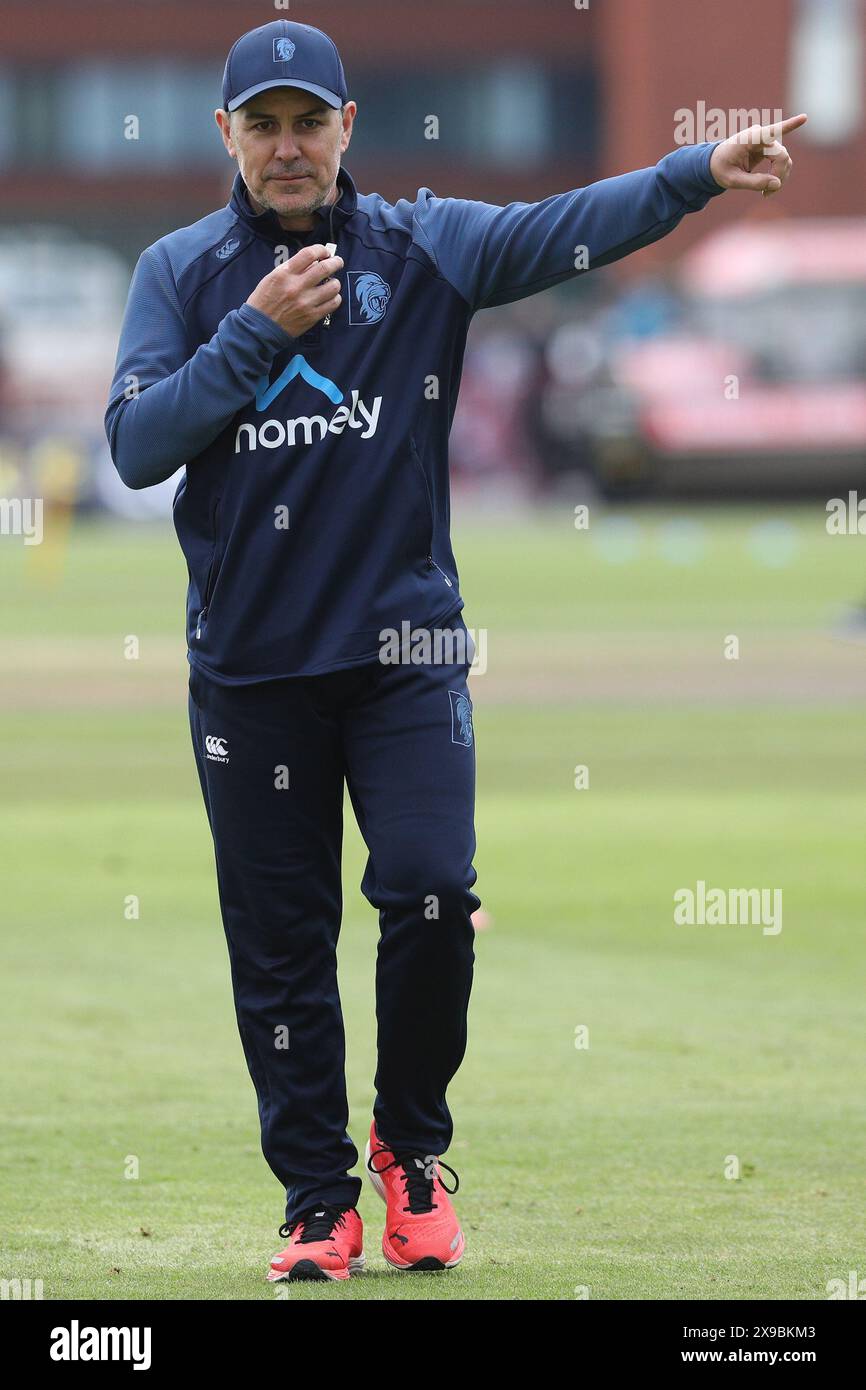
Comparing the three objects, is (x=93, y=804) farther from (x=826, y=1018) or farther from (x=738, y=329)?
(x=738, y=329)

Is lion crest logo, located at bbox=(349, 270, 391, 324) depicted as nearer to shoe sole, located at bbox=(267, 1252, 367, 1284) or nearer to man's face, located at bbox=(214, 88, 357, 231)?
man's face, located at bbox=(214, 88, 357, 231)

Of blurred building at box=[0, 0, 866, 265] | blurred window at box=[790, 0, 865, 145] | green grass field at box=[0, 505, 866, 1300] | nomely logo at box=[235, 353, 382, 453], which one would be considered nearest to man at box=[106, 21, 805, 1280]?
nomely logo at box=[235, 353, 382, 453]

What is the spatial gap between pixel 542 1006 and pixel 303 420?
3.37 metres

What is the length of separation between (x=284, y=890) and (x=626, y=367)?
34274mm

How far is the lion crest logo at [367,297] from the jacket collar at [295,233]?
106 millimetres

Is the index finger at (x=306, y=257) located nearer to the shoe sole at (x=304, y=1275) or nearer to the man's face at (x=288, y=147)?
the man's face at (x=288, y=147)

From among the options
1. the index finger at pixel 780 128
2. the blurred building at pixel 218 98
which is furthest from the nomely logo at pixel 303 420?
the blurred building at pixel 218 98

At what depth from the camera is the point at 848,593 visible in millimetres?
23766

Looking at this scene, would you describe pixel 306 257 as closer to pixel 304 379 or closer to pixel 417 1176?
pixel 304 379

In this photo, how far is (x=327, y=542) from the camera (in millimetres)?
5016

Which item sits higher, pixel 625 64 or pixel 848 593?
pixel 625 64

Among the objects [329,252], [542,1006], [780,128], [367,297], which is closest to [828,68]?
[542,1006]

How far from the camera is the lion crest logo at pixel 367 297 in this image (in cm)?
507
